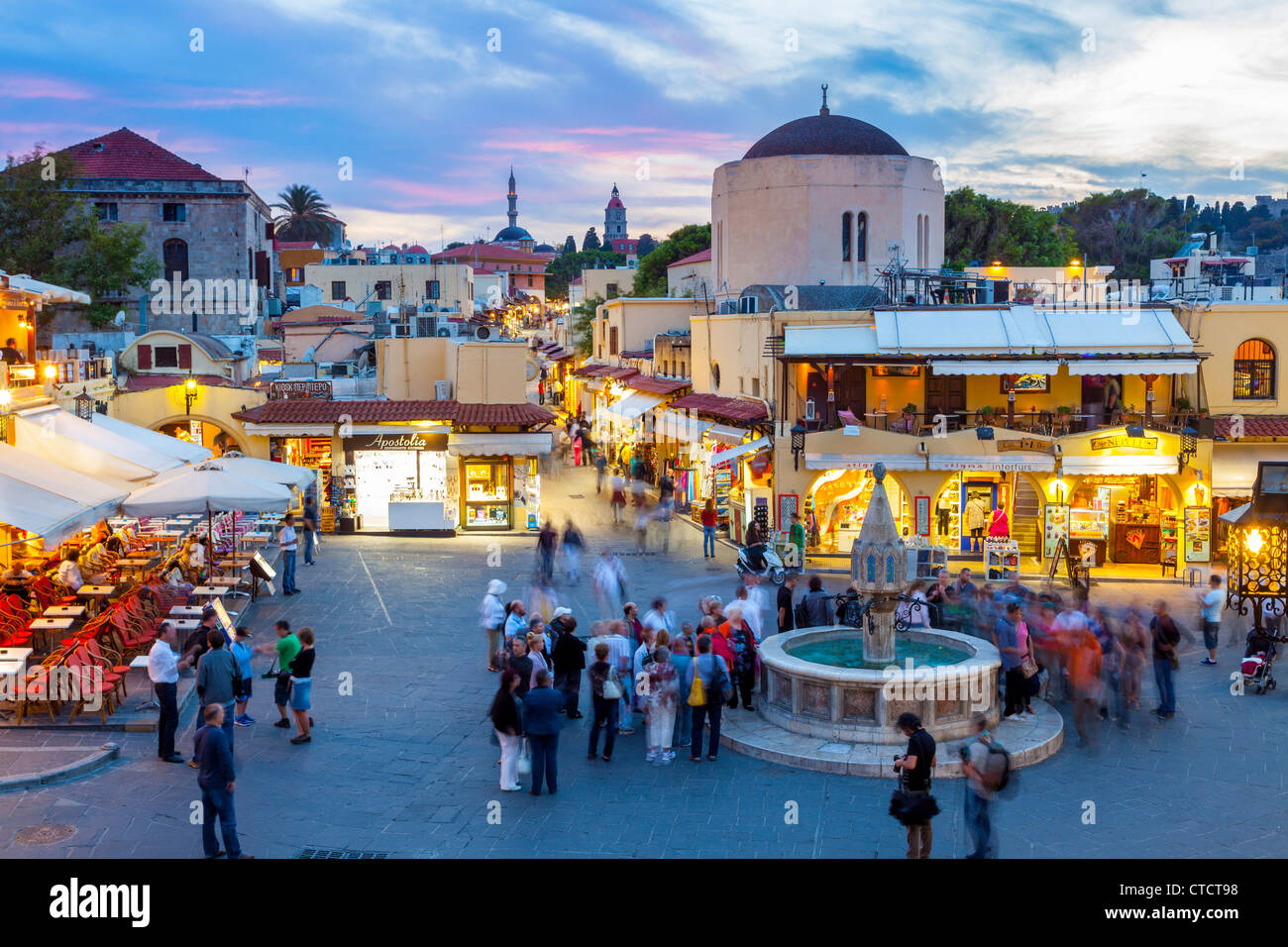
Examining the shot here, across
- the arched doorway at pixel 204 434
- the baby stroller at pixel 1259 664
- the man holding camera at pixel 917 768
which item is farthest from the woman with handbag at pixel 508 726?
the arched doorway at pixel 204 434

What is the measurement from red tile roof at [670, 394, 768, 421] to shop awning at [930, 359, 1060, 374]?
4.22 metres

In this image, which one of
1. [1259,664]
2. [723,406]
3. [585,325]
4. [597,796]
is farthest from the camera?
[585,325]

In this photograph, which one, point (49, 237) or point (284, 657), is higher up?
point (49, 237)

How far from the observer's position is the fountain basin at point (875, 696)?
1364 centimetres

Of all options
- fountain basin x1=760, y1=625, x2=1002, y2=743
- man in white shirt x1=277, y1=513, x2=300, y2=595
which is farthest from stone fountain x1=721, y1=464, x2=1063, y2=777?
man in white shirt x1=277, y1=513, x2=300, y2=595

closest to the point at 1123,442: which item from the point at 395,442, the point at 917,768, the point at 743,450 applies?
the point at 743,450

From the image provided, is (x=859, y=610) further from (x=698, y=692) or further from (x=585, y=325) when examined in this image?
(x=585, y=325)

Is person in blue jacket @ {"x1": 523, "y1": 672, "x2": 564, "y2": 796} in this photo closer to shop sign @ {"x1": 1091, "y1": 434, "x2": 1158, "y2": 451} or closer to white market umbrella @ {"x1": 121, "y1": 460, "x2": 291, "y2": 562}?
white market umbrella @ {"x1": 121, "y1": 460, "x2": 291, "y2": 562}

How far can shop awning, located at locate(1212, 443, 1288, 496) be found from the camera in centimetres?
2698

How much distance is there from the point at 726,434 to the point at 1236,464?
11489 mm

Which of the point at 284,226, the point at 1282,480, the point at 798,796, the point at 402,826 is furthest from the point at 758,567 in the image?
the point at 284,226

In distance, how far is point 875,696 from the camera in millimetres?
13750

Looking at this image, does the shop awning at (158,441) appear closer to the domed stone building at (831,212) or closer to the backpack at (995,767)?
the domed stone building at (831,212)
